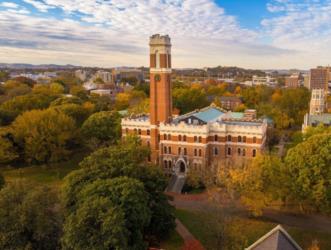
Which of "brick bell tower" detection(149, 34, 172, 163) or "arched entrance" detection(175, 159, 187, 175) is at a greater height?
"brick bell tower" detection(149, 34, 172, 163)

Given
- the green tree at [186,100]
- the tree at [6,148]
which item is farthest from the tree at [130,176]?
the green tree at [186,100]

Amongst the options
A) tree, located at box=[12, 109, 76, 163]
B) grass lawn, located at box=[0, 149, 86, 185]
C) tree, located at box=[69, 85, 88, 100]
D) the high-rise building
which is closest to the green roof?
the high-rise building

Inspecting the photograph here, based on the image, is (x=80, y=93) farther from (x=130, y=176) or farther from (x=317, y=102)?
(x=130, y=176)

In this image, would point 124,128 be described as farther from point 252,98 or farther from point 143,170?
point 252,98

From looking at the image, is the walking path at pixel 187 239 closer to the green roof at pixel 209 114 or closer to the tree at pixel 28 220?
the tree at pixel 28 220

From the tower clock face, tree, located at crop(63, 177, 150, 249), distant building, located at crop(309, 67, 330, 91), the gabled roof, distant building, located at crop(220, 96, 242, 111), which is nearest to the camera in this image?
the gabled roof

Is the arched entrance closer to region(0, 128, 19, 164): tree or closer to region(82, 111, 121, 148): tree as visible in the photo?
region(82, 111, 121, 148): tree

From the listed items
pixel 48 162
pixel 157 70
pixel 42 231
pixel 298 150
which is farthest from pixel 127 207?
pixel 48 162

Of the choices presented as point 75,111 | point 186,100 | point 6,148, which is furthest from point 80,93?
point 6,148
